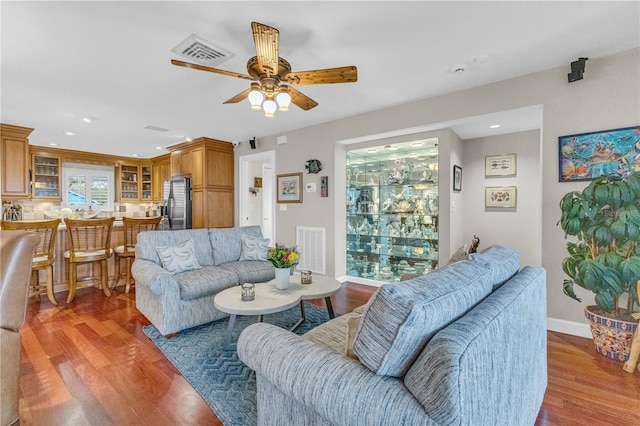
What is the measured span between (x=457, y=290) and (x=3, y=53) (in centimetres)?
371

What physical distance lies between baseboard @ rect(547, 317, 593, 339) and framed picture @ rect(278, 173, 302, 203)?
3493 mm

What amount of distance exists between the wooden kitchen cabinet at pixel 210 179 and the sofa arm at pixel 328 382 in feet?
15.4

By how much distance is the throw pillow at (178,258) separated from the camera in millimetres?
3020

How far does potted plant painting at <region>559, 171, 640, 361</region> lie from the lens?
2129 mm

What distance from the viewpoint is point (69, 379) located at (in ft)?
6.59

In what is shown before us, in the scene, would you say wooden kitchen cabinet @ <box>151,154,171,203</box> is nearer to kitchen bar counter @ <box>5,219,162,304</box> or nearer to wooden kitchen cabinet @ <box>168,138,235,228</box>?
wooden kitchen cabinet @ <box>168,138,235,228</box>

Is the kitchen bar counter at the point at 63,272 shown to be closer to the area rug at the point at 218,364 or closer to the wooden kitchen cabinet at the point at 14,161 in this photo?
the wooden kitchen cabinet at the point at 14,161

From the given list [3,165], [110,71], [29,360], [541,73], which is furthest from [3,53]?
[541,73]

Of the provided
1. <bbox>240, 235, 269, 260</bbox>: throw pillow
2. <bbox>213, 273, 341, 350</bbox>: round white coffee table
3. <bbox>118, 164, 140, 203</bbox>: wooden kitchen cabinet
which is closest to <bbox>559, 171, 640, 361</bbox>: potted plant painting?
<bbox>213, 273, 341, 350</bbox>: round white coffee table

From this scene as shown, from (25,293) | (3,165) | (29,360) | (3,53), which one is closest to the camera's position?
(25,293)

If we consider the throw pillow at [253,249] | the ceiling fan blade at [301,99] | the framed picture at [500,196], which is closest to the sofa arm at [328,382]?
the ceiling fan blade at [301,99]

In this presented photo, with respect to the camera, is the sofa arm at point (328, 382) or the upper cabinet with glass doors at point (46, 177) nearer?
the sofa arm at point (328, 382)

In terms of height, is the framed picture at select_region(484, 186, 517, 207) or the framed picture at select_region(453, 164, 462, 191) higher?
the framed picture at select_region(453, 164, 462, 191)

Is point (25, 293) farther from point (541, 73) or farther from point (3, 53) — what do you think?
point (541, 73)
